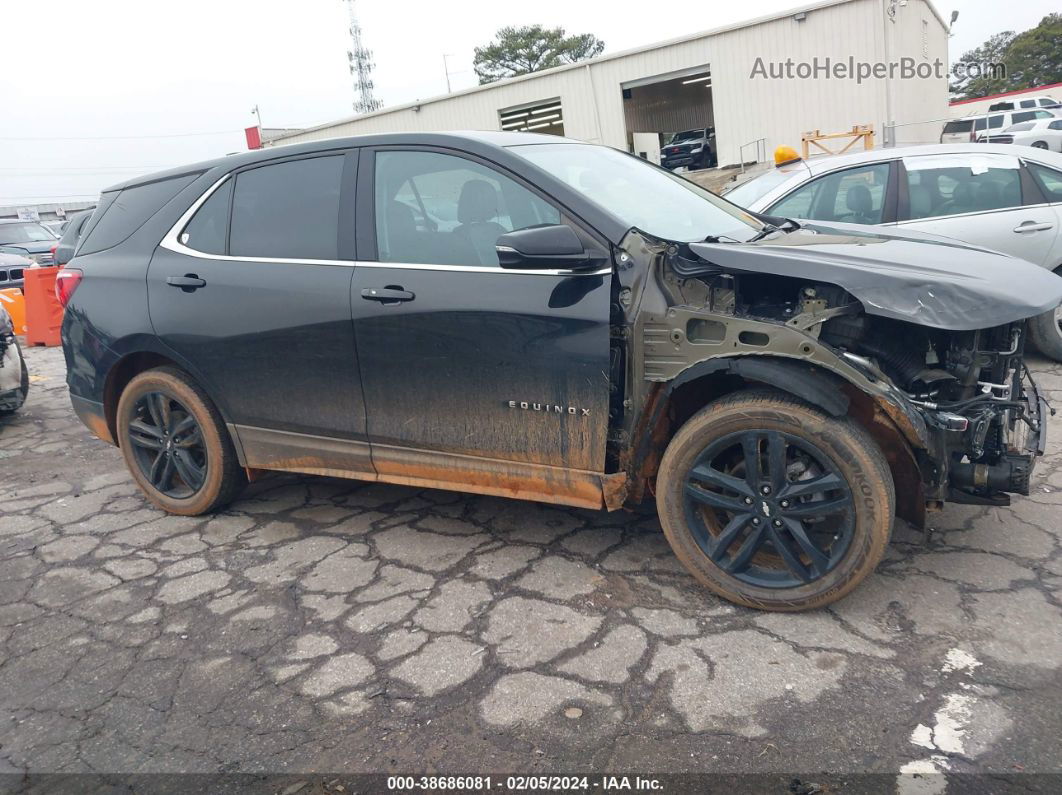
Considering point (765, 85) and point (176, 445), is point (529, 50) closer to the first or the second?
point (765, 85)

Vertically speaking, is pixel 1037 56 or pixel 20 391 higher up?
pixel 1037 56

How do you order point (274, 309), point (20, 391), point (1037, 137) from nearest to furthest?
point (274, 309), point (20, 391), point (1037, 137)

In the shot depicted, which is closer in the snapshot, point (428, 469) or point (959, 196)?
point (428, 469)

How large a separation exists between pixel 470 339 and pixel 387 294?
16.9 inches

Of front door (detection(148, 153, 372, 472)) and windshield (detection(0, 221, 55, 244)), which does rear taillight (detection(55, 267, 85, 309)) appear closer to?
front door (detection(148, 153, 372, 472))

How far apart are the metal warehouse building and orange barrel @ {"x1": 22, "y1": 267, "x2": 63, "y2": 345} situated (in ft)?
43.7

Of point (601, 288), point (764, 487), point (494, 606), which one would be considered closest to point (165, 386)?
point (494, 606)

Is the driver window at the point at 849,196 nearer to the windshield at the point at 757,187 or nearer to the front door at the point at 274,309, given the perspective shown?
the windshield at the point at 757,187

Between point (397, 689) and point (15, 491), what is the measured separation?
3.61m

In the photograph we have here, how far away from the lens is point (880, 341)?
2.82 m

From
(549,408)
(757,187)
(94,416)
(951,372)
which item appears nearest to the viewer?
(951,372)

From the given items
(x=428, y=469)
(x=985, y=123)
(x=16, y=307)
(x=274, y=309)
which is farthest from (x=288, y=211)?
(x=985, y=123)

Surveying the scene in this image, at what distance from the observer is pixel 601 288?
2.90 m

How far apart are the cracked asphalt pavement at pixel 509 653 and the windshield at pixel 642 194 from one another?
53.5 inches
